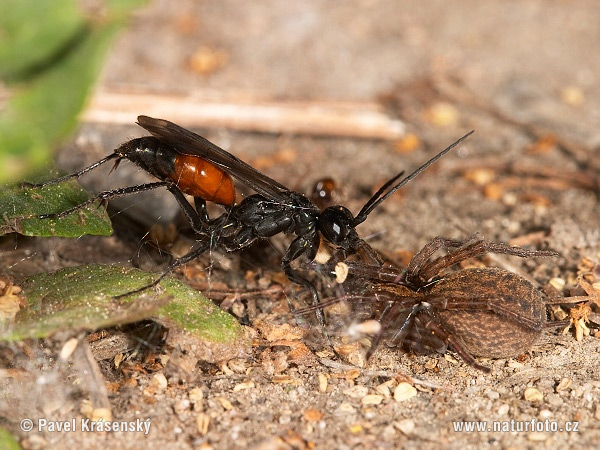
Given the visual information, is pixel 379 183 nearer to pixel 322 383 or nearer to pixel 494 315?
pixel 494 315

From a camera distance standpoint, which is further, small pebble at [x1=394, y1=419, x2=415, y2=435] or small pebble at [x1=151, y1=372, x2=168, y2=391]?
small pebble at [x1=151, y1=372, x2=168, y2=391]

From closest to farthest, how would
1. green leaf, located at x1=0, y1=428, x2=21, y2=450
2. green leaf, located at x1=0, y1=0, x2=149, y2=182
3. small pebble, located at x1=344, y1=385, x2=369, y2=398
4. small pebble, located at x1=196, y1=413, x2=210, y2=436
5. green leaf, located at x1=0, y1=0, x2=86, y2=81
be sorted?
green leaf, located at x1=0, y1=0, x2=149, y2=182
green leaf, located at x1=0, y1=0, x2=86, y2=81
green leaf, located at x1=0, y1=428, x2=21, y2=450
small pebble, located at x1=196, y1=413, x2=210, y2=436
small pebble, located at x1=344, y1=385, x2=369, y2=398

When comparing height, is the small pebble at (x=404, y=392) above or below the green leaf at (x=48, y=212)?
below

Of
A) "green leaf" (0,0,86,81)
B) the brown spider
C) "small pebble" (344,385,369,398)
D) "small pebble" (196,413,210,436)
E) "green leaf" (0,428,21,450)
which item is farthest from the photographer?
the brown spider

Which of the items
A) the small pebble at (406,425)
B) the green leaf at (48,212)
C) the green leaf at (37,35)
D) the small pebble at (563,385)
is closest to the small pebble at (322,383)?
the small pebble at (406,425)

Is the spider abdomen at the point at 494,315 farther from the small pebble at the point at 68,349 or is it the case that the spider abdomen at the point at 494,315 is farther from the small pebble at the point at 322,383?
the small pebble at the point at 68,349

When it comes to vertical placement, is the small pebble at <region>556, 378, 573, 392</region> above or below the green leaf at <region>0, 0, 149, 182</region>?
below

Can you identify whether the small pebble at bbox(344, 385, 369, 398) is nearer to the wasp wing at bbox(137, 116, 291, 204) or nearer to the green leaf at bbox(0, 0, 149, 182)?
the wasp wing at bbox(137, 116, 291, 204)

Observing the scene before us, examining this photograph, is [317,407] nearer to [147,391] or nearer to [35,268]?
[147,391]

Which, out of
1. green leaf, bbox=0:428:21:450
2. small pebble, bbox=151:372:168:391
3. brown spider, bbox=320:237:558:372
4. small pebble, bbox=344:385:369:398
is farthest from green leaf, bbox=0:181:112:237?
small pebble, bbox=344:385:369:398
